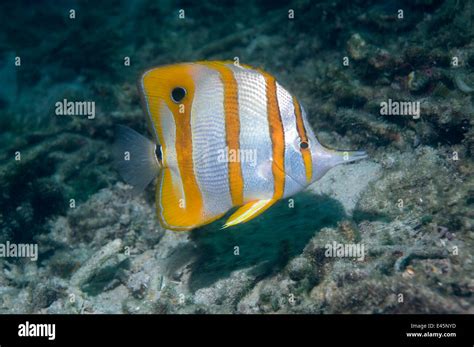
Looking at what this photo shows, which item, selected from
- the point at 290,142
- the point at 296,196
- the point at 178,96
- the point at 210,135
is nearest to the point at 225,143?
the point at 210,135

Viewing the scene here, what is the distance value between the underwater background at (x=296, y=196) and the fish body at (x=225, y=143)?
823mm

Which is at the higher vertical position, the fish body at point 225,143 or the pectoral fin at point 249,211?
the fish body at point 225,143

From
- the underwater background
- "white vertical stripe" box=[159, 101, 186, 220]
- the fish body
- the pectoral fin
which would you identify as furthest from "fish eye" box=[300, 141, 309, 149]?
the underwater background

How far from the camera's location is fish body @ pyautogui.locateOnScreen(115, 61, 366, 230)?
1.96m

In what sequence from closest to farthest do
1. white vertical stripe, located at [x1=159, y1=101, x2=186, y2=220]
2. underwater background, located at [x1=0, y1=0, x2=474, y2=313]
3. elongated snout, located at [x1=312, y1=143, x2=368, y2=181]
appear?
elongated snout, located at [x1=312, y1=143, x2=368, y2=181] → white vertical stripe, located at [x1=159, y1=101, x2=186, y2=220] → underwater background, located at [x1=0, y1=0, x2=474, y2=313]

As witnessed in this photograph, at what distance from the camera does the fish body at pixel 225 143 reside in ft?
6.41

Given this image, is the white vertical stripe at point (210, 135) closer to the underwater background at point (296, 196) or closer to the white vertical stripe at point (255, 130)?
the white vertical stripe at point (255, 130)

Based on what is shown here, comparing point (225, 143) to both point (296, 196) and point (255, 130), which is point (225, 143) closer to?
point (255, 130)

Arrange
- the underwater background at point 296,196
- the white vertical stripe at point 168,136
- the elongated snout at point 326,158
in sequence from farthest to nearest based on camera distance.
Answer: the underwater background at point 296,196
the white vertical stripe at point 168,136
the elongated snout at point 326,158

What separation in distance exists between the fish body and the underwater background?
823 mm

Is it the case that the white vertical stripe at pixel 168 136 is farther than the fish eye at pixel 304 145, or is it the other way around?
the white vertical stripe at pixel 168 136

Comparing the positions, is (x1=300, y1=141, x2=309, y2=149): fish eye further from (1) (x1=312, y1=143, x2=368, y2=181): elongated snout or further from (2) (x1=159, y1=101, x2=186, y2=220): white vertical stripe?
(2) (x1=159, y1=101, x2=186, y2=220): white vertical stripe

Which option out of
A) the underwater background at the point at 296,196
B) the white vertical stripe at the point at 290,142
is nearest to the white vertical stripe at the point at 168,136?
the white vertical stripe at the point at 290,142

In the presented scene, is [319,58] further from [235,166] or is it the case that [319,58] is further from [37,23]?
[37,23]
